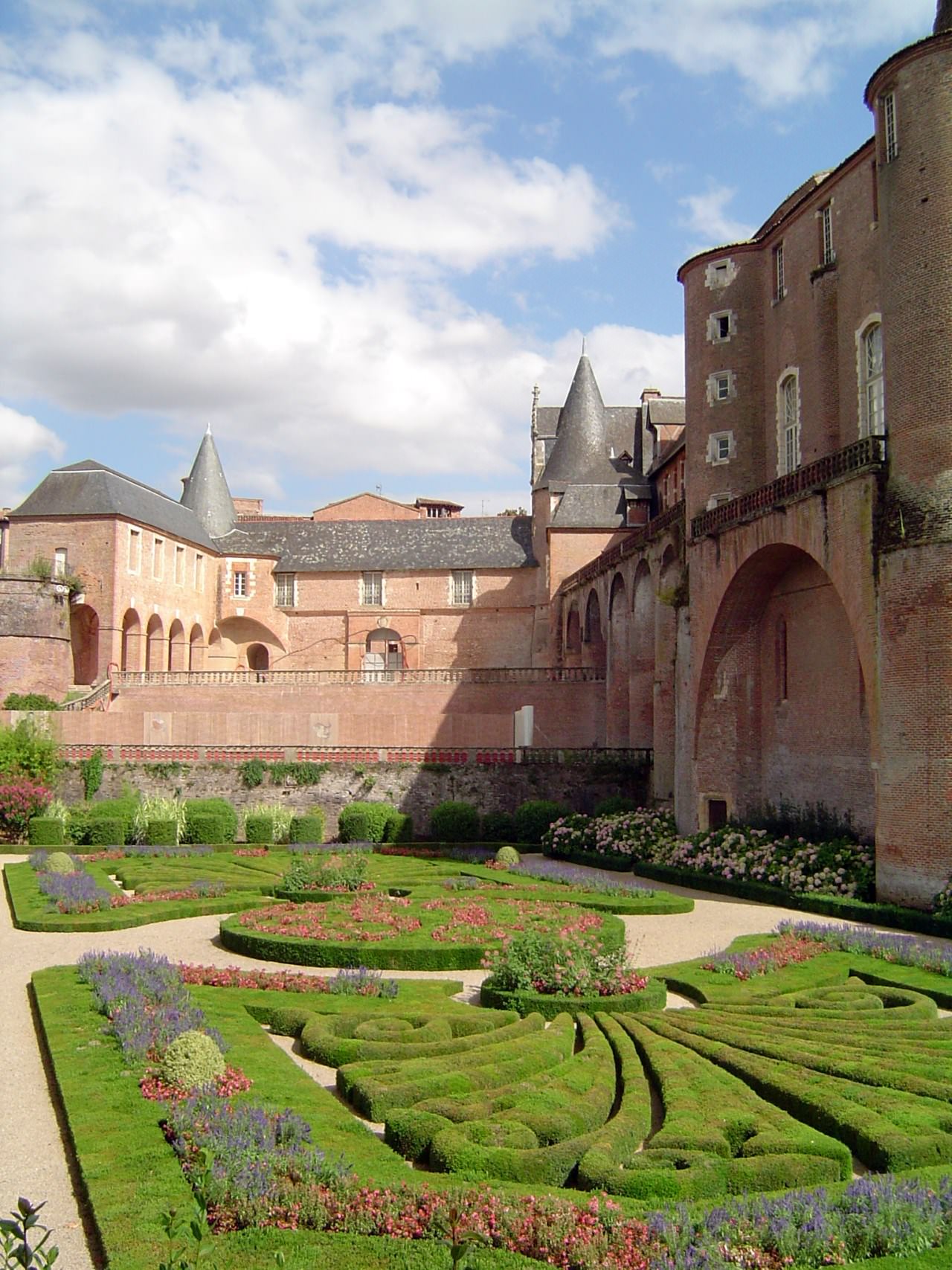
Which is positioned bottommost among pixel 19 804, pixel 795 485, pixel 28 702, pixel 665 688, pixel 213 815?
pixel 213 815

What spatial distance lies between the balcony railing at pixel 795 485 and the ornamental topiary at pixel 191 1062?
14.1 m

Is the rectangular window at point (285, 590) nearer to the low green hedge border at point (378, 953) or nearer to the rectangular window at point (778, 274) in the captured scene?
the rectangular window at point (778, 274)

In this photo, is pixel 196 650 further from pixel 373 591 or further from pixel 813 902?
pixel 813 902

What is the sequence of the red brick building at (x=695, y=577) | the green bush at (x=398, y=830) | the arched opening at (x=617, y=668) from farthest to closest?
the arched opening at (x=617, y=668) < the green bush at (x=398, y=830) < the red brick building at (x=695, y=577)

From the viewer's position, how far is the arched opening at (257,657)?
171 feet

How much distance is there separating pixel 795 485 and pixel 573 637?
24.2 m

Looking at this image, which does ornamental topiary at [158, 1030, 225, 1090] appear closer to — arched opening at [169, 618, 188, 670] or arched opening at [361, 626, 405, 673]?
arched opening at [169, 618, 188, 670]

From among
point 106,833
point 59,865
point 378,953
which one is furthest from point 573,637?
point 378,953

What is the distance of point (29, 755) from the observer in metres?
31.2

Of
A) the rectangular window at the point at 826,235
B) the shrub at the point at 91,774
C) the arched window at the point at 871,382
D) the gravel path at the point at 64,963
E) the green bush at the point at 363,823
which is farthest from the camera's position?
the shrub at the point at 91,774

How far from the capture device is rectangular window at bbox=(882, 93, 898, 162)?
1912 centimetres

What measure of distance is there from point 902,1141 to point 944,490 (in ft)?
39.5

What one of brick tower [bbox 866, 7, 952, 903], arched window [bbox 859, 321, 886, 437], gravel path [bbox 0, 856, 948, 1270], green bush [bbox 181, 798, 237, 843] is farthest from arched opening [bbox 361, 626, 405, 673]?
brick tower [bbox 866, 7, 952, 903]

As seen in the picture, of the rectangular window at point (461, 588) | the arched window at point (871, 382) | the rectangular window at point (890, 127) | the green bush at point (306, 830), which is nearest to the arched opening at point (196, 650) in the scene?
the rectangular window at point (461, 588)
